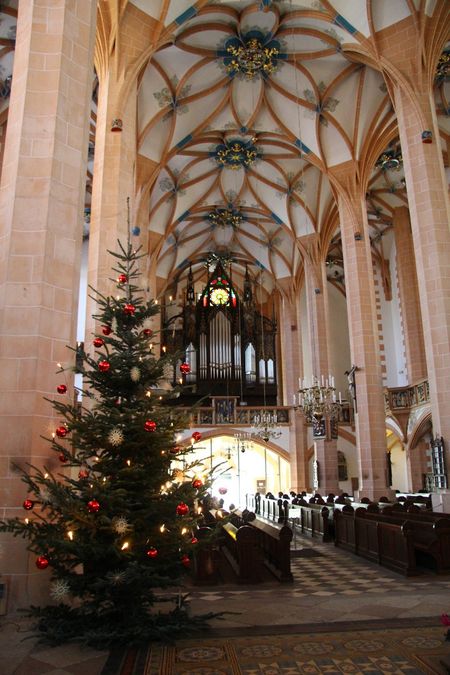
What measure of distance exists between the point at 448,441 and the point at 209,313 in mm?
19404

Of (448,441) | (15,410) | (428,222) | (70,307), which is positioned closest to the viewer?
(15,410)

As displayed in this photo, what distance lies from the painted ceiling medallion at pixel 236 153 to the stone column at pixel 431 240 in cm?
878

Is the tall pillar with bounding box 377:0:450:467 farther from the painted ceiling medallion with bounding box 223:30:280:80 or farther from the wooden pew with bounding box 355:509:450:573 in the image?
the painted ceiling medallion with bounding box 223:30:280:80

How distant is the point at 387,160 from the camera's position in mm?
20469

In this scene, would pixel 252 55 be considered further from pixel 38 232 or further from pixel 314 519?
pixel 314 519

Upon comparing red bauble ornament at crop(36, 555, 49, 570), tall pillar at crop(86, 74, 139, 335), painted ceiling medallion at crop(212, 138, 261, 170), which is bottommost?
red bauble ornament at crop(36, 555, 49, 570)

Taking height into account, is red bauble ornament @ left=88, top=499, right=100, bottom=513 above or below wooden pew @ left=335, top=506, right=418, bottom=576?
above

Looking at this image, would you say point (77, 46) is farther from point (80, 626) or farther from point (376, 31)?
point (376, 31)

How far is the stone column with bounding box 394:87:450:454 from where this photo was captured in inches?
456

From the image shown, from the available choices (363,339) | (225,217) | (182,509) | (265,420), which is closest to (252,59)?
(363,339)

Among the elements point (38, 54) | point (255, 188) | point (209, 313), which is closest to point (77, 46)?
point (38, 54)

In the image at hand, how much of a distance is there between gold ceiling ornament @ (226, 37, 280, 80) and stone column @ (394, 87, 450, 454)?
527 cm

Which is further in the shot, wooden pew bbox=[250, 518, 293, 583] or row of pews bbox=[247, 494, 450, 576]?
row of pews bbox=[247, 494, 450, 576]

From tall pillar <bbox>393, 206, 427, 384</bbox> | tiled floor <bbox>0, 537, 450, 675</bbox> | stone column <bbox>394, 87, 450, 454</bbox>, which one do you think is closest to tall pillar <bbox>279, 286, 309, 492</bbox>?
tall pillar <bbox>393, 206, 427, 384</bbox>
